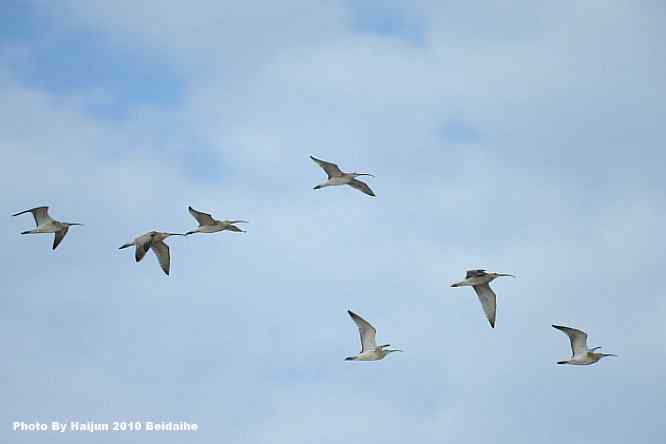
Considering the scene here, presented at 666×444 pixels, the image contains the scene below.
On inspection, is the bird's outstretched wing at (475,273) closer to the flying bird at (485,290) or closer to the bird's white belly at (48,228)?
the flying bird at (485,290)

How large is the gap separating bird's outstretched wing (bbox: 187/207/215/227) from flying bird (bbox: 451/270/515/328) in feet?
28.6

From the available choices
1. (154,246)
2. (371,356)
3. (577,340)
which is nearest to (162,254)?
(154,246)

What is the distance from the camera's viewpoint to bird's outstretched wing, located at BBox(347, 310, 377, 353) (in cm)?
4753

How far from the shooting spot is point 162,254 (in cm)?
5031

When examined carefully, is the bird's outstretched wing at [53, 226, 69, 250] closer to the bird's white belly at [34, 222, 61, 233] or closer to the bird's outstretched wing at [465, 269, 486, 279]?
the bird's white belly at [34, 222, 61, 233]

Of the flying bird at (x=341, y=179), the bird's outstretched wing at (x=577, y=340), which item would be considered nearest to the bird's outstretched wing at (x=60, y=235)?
the flying bird at (x=341, y=179)

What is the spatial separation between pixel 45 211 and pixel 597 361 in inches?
723

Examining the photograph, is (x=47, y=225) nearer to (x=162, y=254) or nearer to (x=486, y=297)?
(x=162, y=254)

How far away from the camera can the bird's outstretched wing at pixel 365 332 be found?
156 ft

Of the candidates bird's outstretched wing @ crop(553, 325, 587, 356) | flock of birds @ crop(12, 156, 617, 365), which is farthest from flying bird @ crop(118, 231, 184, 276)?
bird's outstretched wing @ crop(553, 325, 587, 356)

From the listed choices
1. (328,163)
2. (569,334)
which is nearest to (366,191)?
(328,163)

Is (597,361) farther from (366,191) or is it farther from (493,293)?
(366,191)

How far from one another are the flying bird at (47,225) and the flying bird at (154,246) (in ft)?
9.73

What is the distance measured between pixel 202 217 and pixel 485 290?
9.58 m
